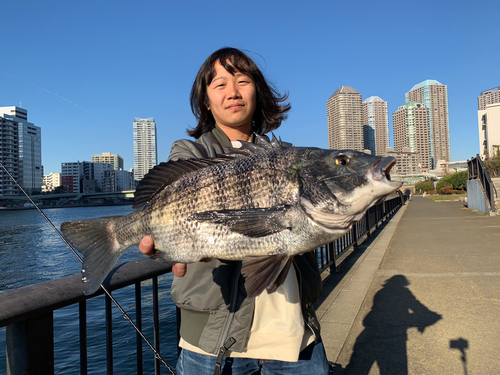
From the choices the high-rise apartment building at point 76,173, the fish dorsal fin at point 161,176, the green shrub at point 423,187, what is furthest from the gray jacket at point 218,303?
the high-rise apartment building at point 76,173

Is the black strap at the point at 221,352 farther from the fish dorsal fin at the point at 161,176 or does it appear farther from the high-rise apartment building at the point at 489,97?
the high-rise apartment building at the point at 489,97

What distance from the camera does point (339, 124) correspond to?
2577 cm

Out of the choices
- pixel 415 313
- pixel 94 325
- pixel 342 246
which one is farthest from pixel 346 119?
Answer: pixel 415 313

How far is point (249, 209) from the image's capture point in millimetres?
1631

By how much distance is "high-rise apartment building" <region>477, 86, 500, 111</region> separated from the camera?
7058 inches

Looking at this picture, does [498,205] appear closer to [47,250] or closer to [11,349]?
[11,349]

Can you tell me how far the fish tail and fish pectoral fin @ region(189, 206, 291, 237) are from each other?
685 mm

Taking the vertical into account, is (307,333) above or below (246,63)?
below

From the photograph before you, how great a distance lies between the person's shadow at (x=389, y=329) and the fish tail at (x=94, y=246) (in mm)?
2723

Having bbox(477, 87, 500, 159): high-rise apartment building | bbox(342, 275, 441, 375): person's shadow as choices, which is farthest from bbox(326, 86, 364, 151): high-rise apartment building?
bbox(477, 87, 500, 159): high-rise apartment building

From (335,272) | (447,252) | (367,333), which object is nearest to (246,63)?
(367,333)

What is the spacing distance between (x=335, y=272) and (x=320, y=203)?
5.79 metres

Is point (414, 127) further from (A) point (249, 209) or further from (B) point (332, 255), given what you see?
(A) point (249, 209)

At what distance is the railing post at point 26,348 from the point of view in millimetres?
1725
